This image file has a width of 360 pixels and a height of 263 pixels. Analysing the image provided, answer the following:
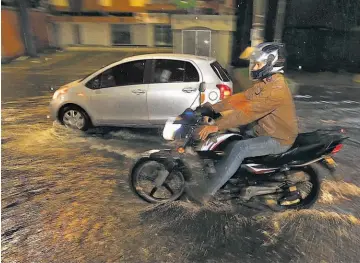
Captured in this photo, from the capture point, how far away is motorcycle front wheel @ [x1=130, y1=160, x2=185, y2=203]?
4.29 m

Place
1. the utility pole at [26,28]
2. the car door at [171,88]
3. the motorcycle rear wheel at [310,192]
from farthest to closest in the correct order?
the utility pole at [26,28] → the car door at [171,88] → the motorcycle rear wheel at [310,192]

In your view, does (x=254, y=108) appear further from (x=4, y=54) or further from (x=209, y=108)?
(x=4, y=54)

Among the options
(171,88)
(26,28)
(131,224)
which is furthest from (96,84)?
(26,28)

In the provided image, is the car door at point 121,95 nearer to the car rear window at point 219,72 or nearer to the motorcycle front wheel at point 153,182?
the car rear window at point 219,72

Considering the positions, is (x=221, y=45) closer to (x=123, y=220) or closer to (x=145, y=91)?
(x=145, y=91)

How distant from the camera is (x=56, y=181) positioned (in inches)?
195

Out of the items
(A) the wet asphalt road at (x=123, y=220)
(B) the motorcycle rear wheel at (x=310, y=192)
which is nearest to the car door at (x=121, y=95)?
(A) the wet asphalt road at (x=123, y=220)

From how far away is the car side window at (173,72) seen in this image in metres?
6.75

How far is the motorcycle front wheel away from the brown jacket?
102cm

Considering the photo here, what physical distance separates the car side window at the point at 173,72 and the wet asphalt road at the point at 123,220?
1.38 metres

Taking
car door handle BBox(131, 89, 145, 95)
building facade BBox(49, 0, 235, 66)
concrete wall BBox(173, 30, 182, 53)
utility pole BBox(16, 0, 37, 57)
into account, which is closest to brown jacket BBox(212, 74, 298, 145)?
car door handle BBox(131, 89, 145, 95)

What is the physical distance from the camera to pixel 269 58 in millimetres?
3598

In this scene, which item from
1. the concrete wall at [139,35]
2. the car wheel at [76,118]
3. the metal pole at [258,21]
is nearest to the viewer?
the car wheel at [76,118]

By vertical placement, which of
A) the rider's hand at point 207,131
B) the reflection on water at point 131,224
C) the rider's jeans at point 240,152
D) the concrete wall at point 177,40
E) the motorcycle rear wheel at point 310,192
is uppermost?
the concrete wall at point 177,40
